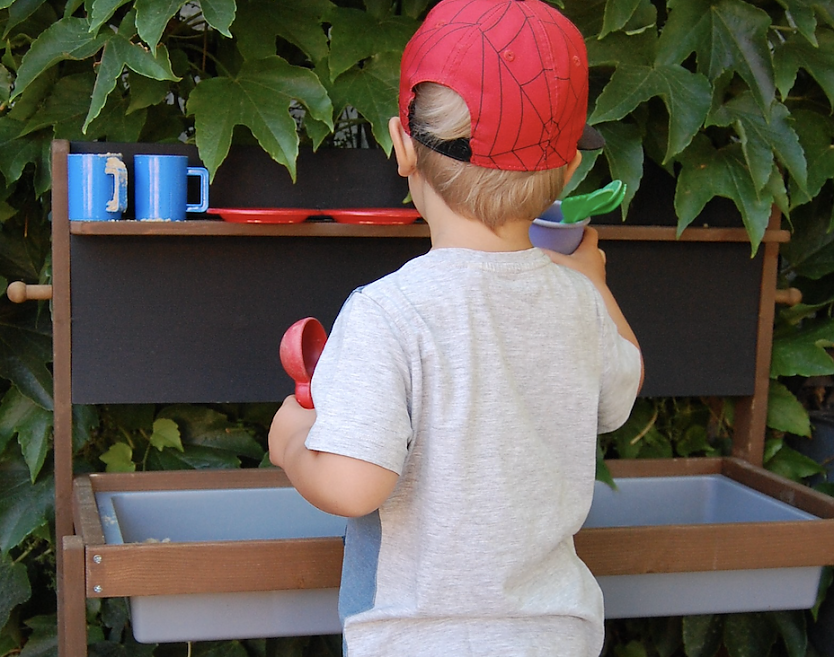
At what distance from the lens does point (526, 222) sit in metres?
0.81

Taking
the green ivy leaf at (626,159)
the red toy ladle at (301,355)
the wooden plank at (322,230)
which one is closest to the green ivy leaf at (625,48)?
the green ivy leaf at (626,159)

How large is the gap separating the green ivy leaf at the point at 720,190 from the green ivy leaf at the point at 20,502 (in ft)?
3.44

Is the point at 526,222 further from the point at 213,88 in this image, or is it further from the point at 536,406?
the point at 213,88

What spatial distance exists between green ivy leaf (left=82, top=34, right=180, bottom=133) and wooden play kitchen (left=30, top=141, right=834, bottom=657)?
11 cm

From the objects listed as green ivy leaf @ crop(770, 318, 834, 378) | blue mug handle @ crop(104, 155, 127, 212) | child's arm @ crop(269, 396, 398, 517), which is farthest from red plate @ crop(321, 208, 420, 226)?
green ivy leaf @ crop(770, 318, 834, 378)

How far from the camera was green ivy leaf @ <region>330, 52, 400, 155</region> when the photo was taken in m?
1.35

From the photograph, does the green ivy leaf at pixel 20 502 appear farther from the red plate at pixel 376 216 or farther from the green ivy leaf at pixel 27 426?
the red plate at pixel 376 216

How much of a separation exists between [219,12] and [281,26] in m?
0.17

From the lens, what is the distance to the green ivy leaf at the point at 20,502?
1.42 metres

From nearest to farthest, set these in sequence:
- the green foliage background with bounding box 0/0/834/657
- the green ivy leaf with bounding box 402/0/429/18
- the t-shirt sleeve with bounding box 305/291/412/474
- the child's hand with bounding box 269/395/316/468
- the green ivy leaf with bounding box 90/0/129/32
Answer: the t-shirt sleeve with bounding box 305/291/412/474, the child's hand with bounding box 269/395/316/468, the green ivy leaf with bounding box 90/0/129/32, the green foliage background with bounding box 0/0/834/657, the green ivy leaf with bounding box 402/0/429/18

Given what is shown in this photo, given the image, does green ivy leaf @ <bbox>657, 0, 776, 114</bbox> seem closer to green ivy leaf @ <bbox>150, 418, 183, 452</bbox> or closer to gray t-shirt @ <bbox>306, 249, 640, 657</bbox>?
gray t-shirt @ <bbox>306, 249, 640, 657</bbox>

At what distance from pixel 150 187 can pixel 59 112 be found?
222mm

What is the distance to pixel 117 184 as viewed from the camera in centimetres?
126

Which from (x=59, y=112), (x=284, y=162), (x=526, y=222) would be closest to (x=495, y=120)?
(x=526, y=222)
